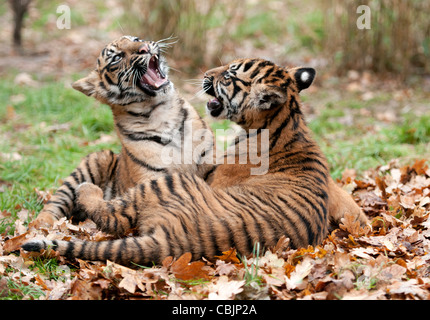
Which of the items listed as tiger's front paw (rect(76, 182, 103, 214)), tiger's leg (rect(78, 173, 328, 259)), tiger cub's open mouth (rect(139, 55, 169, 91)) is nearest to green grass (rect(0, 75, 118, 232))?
tiger's front paw (rect(76, 182, 103, 214))

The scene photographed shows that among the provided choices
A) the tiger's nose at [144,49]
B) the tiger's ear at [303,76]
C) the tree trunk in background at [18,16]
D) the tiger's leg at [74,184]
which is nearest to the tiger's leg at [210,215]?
the tiger's leg at [74,184]

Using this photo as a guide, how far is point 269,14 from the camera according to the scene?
13.4 metres

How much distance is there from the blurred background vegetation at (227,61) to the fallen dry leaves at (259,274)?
182 cm

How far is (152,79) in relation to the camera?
16.3 feet

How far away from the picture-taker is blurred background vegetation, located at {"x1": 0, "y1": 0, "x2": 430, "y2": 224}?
6.65 m

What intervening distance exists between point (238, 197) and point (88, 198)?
142cm

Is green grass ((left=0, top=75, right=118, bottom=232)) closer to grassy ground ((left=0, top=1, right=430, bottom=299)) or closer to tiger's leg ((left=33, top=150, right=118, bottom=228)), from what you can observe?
grassy ground ((left=0, top=1, right=430, bottom=299))

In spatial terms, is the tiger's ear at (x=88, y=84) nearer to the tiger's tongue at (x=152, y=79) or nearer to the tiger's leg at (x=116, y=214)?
the tiger's tongue at (x=152, y=79)

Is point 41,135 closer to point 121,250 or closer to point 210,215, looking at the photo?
point 121,250

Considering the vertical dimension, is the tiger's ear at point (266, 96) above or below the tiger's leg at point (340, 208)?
above

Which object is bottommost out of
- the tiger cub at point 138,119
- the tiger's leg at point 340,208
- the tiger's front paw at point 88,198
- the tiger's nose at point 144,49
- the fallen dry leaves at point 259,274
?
the fallen dry leaves at point 259,274

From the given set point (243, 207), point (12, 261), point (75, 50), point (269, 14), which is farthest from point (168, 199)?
point (269, 14)

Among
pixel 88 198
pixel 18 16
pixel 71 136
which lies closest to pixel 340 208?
pixel 88 198

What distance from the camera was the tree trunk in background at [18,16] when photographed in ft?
36.4
